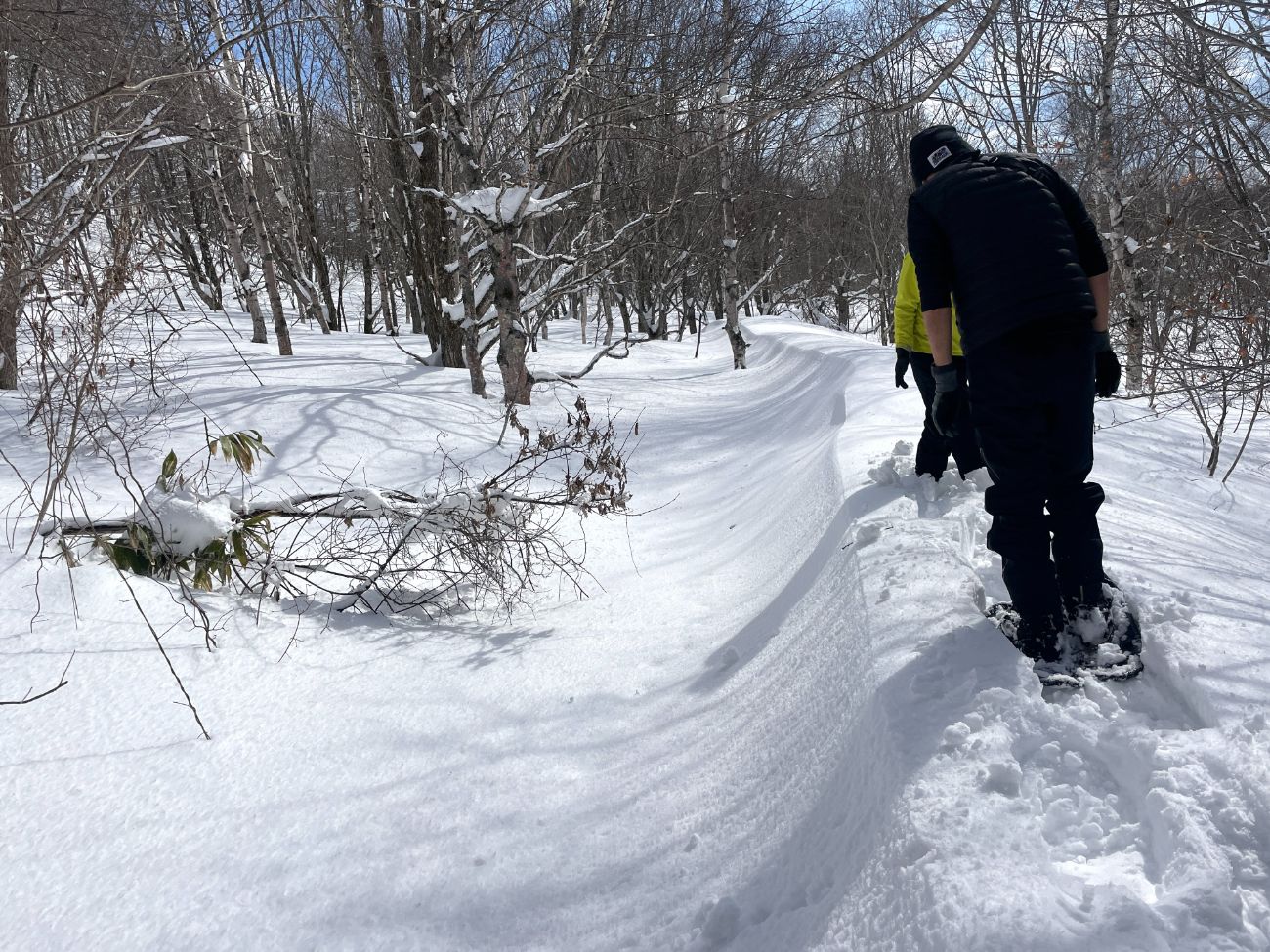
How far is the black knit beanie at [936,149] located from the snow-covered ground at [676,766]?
1432mm

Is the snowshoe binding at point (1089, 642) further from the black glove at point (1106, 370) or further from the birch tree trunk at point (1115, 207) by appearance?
the birch tree trunk at point (1115, 207)

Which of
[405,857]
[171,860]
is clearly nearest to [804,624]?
[405,857]

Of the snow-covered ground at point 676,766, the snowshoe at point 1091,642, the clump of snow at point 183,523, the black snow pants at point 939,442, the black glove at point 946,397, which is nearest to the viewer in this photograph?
the snow-covered ground at point 676,766

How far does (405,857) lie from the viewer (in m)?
2.18

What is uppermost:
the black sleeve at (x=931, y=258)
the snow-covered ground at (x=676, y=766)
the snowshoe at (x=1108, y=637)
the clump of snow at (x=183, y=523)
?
the black sleeve at (x=931, y=258)

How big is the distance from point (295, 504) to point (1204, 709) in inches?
156

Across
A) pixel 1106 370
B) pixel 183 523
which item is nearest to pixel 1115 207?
pixel 1106 370

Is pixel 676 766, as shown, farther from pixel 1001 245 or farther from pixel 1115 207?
pixel 1115 207

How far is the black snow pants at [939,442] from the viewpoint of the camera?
3961 mm

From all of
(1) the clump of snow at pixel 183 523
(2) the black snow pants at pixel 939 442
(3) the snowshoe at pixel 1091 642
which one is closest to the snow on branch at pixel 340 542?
(1) the clump of snow at pixel 183 523

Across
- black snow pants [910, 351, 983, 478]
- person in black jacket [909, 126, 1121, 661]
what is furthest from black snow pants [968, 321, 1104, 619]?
black snow pants [910, 351, 983, 478]

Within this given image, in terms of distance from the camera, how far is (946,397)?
2932 millimetres

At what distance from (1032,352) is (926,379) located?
2.10 meters

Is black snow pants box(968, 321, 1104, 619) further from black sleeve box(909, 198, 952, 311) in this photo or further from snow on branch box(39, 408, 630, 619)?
snow on branch box(39, 408, 630, 619)
